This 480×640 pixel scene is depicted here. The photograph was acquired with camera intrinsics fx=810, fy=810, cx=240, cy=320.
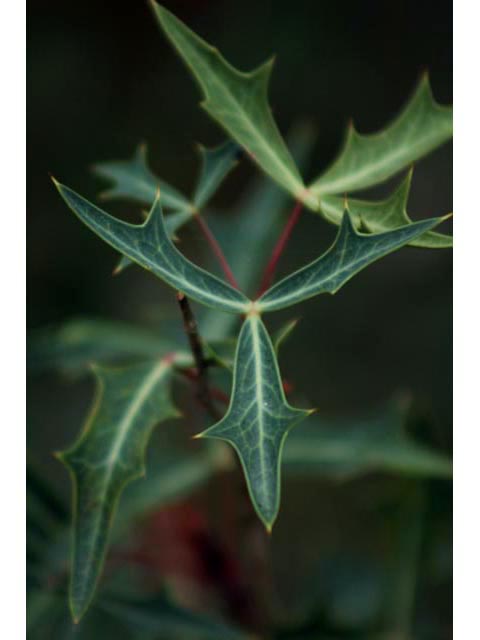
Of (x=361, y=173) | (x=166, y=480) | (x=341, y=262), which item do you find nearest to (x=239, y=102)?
(x=361, y=173)

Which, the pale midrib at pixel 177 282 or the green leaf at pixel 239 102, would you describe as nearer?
the pale midrib at pixel 177 282

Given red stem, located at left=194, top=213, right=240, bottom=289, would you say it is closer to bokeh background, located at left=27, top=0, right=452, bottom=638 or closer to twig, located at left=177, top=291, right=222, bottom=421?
twig, located at left=177, top=291, right=222, bottom=421

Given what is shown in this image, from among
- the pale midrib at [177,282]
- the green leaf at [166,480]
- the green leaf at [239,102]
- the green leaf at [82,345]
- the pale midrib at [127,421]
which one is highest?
the green leaf at [239,102]

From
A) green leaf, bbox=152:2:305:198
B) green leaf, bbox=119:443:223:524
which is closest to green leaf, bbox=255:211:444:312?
green leaf, bbox=152:2:305:198

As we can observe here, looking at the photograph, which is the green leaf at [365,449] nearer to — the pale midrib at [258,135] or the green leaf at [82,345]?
the green leaf at [82,345]

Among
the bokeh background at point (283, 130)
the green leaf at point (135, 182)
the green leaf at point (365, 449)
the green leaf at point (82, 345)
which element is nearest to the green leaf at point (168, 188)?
the green leaf at point (135, 182)
